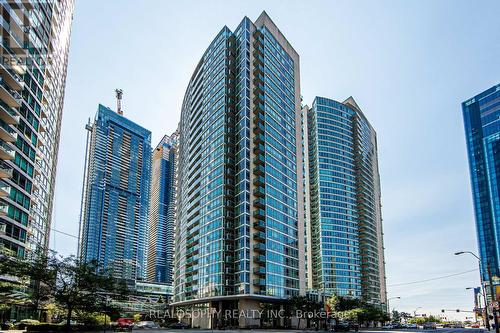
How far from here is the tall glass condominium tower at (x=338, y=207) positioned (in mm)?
170250

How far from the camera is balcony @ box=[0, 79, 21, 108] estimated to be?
62934mm

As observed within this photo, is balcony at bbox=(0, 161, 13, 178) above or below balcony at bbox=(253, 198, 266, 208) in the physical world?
below

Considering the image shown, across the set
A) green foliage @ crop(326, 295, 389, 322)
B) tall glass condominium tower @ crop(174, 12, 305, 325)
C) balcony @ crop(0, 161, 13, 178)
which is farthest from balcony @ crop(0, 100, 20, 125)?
green foliage @ crop(326, 295, 389, 322)

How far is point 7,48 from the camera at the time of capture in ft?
210

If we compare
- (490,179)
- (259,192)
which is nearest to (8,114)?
(259,192)

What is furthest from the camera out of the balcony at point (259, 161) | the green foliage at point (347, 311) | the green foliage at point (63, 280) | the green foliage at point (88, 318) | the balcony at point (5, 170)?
the green foliage at point (347, 311)

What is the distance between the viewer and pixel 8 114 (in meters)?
64.0

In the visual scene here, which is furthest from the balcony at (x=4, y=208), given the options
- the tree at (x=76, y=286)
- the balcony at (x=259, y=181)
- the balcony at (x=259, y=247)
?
the balcony at (x=259, y=181)

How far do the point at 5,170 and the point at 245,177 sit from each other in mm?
50206

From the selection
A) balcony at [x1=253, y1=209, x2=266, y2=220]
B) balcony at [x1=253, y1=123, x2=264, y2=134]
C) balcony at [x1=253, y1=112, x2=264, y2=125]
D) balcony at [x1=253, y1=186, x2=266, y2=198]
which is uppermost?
balcony at [x1=253, y1=112, x2=264, y2=125]

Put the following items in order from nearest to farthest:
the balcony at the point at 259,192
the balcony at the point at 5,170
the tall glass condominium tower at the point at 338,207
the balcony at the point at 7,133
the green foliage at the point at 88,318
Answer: the green foliage at the point at 88,318 < the balcony at the point at 5,170 < the balcony at the point at 7,133 < the balcony at the point at 259,192 < the tall glass condominium tower at the point at 338,207

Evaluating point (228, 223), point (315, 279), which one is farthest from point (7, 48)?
point (315, 279)

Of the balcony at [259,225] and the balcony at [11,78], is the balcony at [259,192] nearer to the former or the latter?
the balcony at [259,225]

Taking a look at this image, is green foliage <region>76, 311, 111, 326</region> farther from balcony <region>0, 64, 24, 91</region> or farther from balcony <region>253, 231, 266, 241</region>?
balcony <region>253, 231, 266, 241</region>
